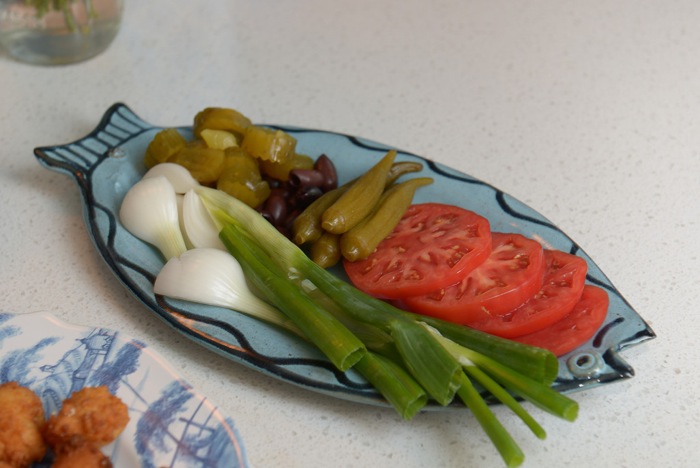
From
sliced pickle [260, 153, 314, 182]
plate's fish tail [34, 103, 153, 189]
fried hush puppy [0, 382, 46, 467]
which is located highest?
sliced pickle [260, 153, 314, 182]

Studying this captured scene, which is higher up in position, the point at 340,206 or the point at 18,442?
the point at 340,206

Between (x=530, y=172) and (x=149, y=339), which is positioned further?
(x=530, y=172)

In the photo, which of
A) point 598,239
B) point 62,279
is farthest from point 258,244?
point 598,239

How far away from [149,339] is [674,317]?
3.01ft

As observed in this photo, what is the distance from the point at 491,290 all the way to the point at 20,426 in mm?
710

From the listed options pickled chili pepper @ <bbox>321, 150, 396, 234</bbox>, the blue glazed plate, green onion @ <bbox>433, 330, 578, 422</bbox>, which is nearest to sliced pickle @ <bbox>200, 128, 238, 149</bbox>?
the blue glazed plate

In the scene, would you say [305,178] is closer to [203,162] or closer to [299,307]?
[203,162]

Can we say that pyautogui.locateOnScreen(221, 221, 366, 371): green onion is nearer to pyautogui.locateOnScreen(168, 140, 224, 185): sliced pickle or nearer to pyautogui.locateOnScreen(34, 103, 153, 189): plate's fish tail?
pyautogui.locateOnScreen(168, 140, 224, 185): sliced pickle

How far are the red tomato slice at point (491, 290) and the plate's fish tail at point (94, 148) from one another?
726 millimetres

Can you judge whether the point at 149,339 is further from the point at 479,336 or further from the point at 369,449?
the point at 479,336

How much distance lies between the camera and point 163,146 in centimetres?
164

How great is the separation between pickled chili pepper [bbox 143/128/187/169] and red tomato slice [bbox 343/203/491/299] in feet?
1.46

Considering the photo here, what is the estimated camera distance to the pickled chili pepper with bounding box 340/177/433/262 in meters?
1.43

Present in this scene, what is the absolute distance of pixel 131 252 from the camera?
1.47 m
